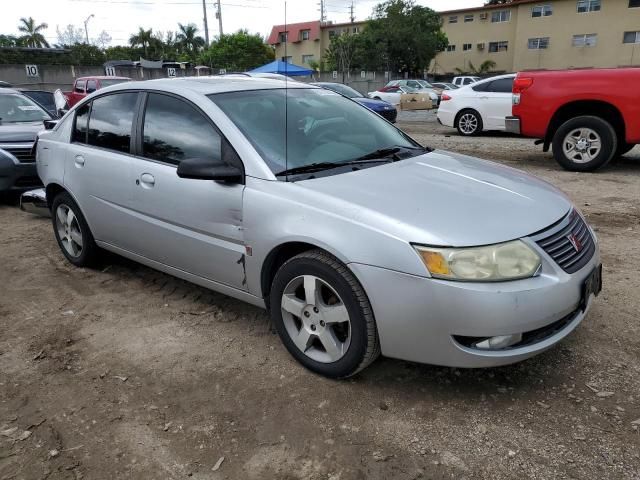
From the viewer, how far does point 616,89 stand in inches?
284

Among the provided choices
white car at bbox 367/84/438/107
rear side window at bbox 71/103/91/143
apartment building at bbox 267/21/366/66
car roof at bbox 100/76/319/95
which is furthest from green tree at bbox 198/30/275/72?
car roof at bbox 100/76/319/95

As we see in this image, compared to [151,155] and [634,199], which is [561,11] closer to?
[634,199]

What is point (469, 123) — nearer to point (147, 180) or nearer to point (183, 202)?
point (147, 180)

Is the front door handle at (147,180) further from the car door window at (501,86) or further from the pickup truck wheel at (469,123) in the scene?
the pickup truck wheel at (469,123)

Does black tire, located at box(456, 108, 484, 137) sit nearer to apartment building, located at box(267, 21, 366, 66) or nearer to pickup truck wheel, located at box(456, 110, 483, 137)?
pickup truck wheel, located at box(456, 110, 483, 137)

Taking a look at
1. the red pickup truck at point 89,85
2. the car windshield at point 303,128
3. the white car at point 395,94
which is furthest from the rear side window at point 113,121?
the white car at point 395,94

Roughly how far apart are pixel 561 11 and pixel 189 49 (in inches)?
1800

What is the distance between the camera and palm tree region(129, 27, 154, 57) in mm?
65812

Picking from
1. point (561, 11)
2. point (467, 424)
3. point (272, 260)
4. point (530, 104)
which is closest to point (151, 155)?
point (272, 260)

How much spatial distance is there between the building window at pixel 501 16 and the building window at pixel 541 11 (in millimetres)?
2815

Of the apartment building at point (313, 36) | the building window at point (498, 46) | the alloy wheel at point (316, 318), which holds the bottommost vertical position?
the alloy wheel at point (316, 318)

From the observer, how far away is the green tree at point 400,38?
47.6m

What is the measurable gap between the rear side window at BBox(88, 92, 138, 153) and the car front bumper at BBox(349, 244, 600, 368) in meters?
2.26

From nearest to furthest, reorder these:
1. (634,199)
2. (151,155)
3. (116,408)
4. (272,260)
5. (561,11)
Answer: (116,408)
(272,260)
(151,155)
(634,199)
(561,11)
